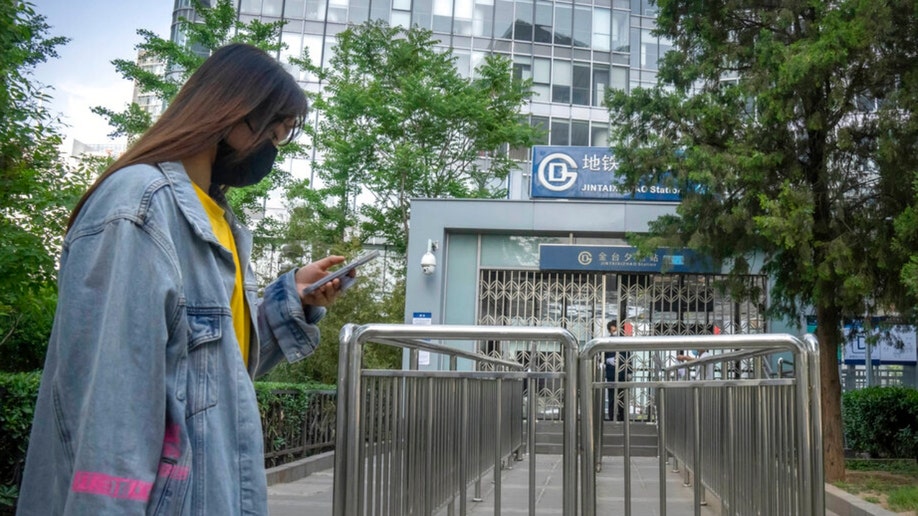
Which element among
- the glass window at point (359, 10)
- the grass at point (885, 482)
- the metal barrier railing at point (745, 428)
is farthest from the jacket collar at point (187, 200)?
the glass window at point (359, 10)

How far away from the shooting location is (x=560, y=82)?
3353 cm

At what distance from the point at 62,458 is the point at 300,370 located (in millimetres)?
16806

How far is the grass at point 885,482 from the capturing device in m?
8.25

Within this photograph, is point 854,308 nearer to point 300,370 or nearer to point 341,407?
point 341,407

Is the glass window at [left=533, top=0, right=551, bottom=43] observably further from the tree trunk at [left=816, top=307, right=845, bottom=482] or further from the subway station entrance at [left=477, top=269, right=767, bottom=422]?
the tree trunk at [left=816, top=307, right=845, bottom=482]

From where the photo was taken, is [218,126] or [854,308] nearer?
[218,126]

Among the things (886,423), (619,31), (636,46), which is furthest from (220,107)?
(636,46)

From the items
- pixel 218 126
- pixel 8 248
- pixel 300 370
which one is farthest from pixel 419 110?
pixel 218 126

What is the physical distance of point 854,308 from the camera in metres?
11.2

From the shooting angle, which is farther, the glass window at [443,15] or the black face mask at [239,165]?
the glass window at [443,15]

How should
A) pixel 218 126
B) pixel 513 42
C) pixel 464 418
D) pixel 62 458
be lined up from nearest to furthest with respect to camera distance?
pixel 62 458 < pixel 218 126 < pixel 464 418 < pixel 513 42

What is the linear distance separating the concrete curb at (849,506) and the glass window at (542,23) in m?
26.1

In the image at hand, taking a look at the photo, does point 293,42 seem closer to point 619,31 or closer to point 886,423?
point 619,31

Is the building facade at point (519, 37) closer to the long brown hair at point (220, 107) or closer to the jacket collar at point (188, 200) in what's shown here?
the long brown hair at point (220, 107)
